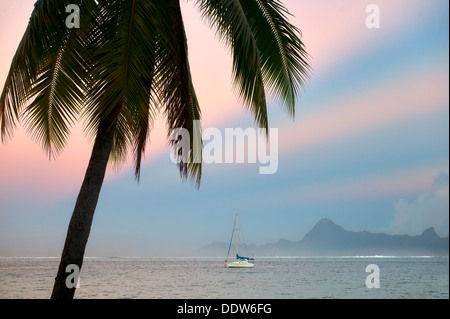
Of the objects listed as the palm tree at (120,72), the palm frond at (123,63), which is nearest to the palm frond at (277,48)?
the palm tree at (120,72)

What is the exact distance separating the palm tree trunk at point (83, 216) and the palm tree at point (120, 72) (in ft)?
0.04

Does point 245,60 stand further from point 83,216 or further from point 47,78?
point 83,216

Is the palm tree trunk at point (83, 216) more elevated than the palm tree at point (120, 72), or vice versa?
the palm tree at point (120, 72)

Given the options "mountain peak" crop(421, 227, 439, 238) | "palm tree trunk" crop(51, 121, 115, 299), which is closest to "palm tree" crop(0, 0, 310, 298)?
"palm tree trunk" crop(51, 121, 115, 299)

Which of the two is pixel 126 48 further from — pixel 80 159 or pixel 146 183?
pixel 146 183

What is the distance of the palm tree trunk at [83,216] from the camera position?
5559 mm

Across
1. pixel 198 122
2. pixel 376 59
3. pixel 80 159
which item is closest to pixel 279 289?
pixel 80 159

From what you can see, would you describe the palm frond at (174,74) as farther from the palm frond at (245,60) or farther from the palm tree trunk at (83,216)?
the palm tree trunk at (83,216)

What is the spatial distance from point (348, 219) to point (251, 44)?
200 metres

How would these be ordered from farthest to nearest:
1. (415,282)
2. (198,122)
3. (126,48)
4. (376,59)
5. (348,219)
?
(348,219) < (376,59) < (415,282) < (198,122) < (126,48)

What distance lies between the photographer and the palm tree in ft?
18.0
